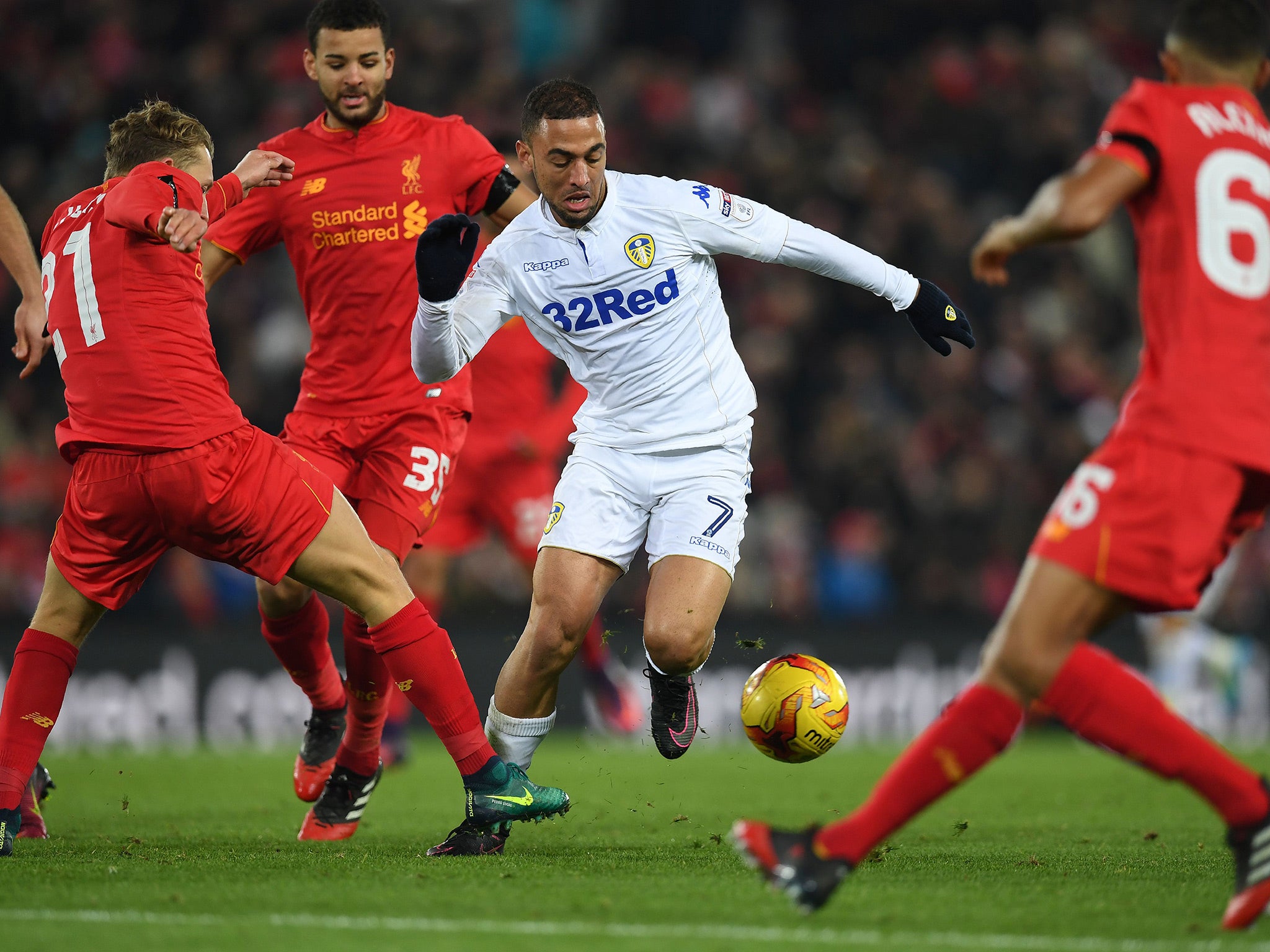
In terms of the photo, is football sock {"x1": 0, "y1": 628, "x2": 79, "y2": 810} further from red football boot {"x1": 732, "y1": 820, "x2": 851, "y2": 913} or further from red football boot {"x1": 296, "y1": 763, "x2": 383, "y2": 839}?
red football boot {"x1": 732, "y1": 820, "x2": 851, "y2": 913}

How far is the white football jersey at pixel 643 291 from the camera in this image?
18.4 feet

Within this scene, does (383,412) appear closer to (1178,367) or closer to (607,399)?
(607,399)

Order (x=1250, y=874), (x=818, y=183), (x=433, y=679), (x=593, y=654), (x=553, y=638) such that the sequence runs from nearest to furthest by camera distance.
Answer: (x=1250, y=874), (x=433, y=679), (x=553, y=638), (x=593, y=654), (x=818, y=183)

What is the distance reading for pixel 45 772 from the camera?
642cm

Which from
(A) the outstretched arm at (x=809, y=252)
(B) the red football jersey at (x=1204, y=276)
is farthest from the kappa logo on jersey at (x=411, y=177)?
(B) the red football jersey at (x=1204, y=276)

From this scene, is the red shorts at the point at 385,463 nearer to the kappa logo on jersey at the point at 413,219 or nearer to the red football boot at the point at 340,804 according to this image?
the kappa logo on jersey at the point at 413,219

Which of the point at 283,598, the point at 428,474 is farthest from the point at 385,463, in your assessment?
the point at 283,598

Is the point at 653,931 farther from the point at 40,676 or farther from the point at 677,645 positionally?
the point at 40,676

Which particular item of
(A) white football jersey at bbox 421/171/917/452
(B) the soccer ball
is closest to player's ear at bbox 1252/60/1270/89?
(A) white football jersey at bbox 421/171/917/452

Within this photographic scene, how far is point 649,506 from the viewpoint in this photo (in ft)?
19.0

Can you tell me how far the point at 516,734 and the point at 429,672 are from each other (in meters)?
0.52

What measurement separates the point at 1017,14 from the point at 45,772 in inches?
549

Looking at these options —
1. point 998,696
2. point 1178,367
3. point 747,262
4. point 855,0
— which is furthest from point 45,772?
point 855,0

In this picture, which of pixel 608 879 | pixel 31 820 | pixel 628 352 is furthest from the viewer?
pixel 31 820
